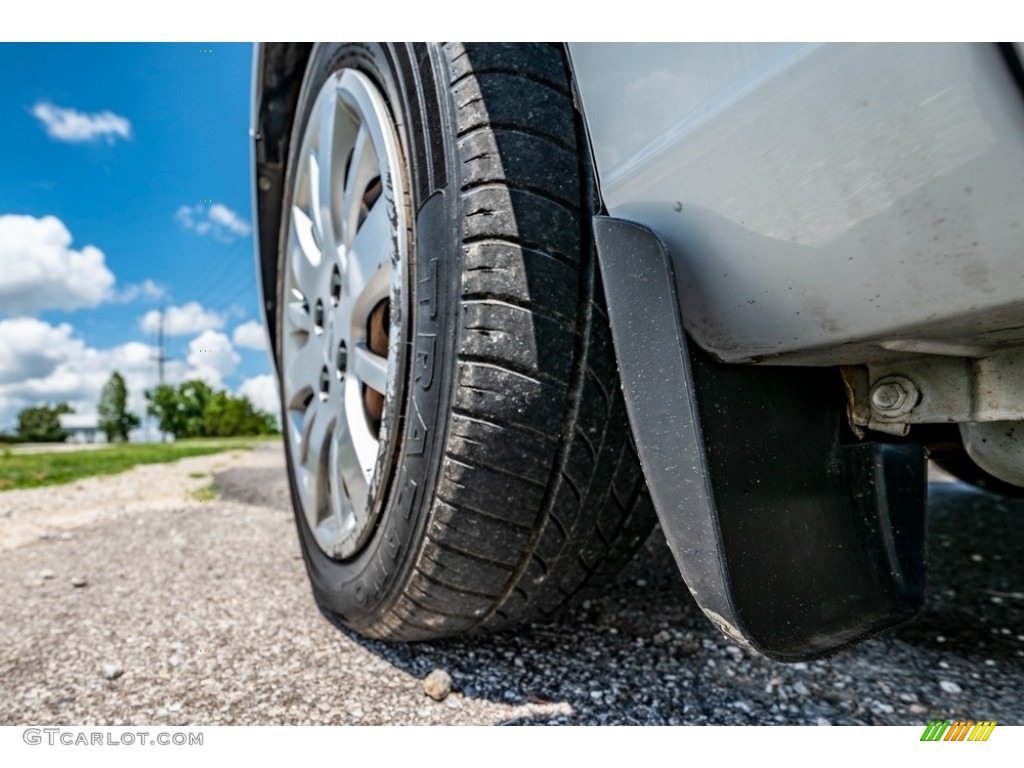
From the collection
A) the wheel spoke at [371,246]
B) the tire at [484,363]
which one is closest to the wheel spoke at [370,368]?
the tire at [484,363]

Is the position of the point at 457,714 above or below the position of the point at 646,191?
below

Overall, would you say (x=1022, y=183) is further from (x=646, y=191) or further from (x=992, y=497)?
(x=992, y=497)

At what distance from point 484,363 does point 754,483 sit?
0.35 metres

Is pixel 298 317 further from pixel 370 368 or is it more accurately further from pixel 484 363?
pixel 484 363

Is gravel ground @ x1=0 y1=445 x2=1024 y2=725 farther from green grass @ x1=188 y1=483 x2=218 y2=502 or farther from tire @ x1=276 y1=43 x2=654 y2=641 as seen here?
green grass @ x1=188 y1=483 x2=218 y2=502

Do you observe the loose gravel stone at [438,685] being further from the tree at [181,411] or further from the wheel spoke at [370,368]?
the tree at [181,411]

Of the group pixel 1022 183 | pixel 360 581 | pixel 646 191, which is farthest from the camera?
pixel 360 581

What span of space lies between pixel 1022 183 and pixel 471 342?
56 centimetres

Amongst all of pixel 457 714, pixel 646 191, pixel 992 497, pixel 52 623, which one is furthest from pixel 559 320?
pixel 992 497

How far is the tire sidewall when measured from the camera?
2.74 ft

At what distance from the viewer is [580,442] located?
32.7 inches

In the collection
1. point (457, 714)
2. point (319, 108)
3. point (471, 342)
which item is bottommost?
point (457, 714)
